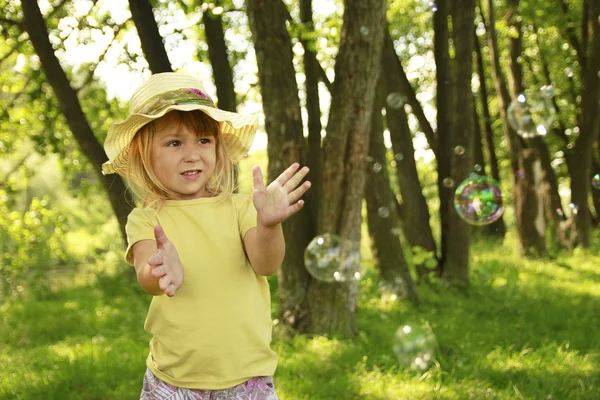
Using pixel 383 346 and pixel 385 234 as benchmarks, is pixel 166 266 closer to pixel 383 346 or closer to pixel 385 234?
pixel 383 346

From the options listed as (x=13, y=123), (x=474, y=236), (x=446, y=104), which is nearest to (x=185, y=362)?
(x=446, y=104)

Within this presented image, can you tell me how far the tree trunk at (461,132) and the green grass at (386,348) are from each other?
336mm

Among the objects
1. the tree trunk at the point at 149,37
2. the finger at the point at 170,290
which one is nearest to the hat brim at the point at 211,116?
the finger at the point at 170,290

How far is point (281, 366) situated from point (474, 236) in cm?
1191

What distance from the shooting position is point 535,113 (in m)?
7.18

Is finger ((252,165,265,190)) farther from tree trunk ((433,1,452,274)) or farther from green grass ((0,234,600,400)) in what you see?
tree trunk ((433,1,452,274))

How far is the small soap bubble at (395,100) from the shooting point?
309 inches

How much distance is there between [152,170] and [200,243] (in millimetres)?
339

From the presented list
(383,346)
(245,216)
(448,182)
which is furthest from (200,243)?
(448,182)

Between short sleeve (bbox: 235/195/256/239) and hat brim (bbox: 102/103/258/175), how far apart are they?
29 cm

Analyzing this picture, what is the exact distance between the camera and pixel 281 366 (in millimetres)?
5199

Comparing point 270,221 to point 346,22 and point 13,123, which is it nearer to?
point 346,22

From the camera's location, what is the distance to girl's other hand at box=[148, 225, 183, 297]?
212 cm

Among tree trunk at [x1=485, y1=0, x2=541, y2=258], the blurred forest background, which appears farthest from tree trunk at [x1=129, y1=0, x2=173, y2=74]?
tree trunk at [x1=485, y1=0, x2=541, y2=258]
